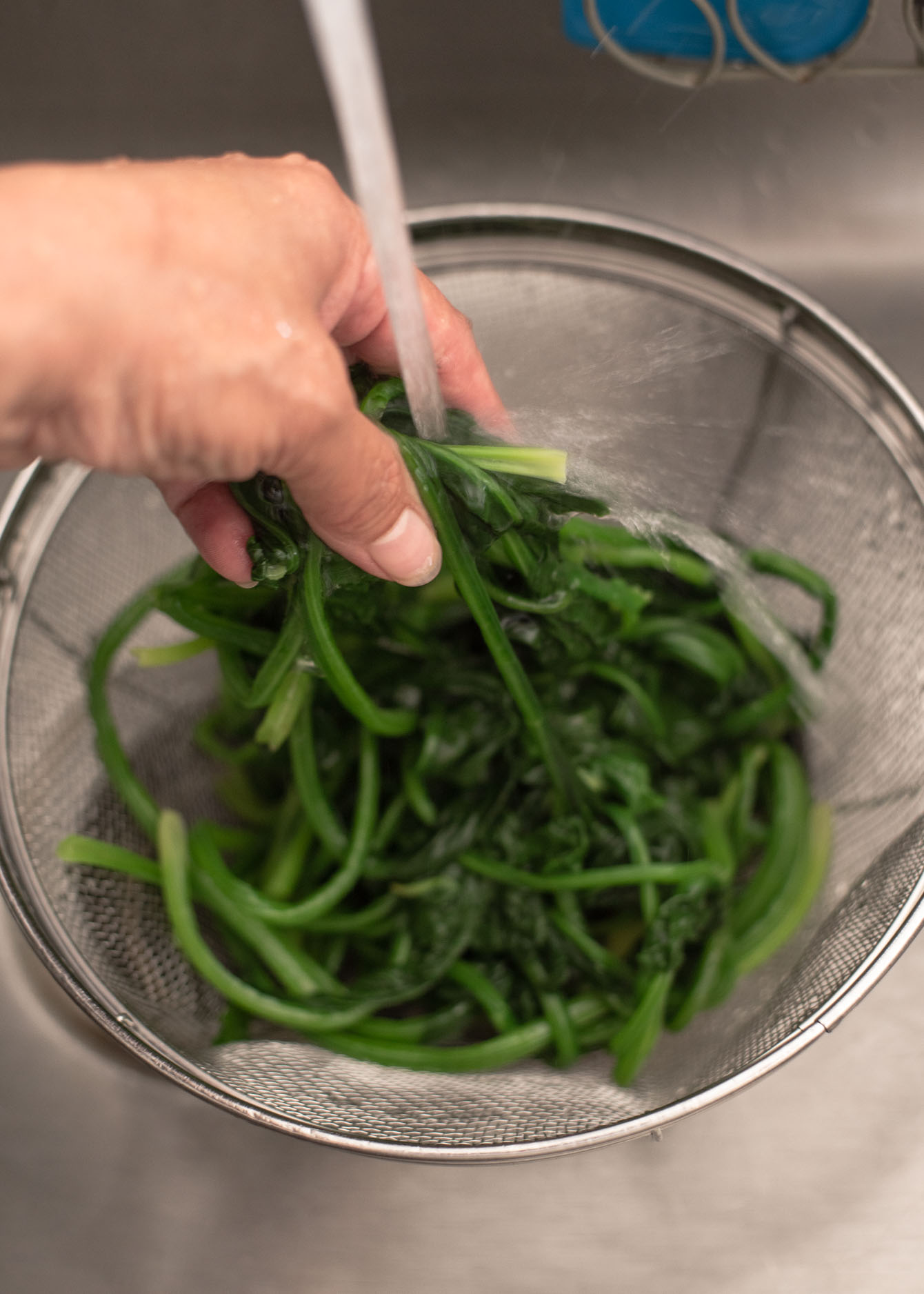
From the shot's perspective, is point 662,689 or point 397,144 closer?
point 662,689

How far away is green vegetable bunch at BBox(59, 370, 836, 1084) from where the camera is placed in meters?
0.91

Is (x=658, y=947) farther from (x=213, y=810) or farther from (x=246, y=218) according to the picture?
(x=246, y=218)

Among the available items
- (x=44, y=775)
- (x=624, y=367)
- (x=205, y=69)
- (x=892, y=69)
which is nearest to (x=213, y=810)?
(x=44, y=775)

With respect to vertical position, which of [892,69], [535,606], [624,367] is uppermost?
[892,69]

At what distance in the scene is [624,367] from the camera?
0.88 meters

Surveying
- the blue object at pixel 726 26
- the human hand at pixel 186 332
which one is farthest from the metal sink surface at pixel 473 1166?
the human hand at pixel 186 332

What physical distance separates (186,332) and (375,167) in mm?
131

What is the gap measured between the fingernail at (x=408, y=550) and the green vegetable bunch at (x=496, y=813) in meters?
0.13

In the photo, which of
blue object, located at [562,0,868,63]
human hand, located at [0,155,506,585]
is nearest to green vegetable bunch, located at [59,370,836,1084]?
human hand, located at [0,155,506,585]

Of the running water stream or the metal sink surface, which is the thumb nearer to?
the running water stream

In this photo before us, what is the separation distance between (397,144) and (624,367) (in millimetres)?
636

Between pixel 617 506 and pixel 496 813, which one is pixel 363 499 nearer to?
pixel 617 506

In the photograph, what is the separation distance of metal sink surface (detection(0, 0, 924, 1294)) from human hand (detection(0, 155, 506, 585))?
2.31ft

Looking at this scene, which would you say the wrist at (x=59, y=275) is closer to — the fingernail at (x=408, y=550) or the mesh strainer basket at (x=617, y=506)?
the fingernail at (x=408, y=550)
